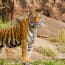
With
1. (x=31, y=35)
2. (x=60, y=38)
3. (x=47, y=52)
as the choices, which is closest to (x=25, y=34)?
(x=31, y=35)

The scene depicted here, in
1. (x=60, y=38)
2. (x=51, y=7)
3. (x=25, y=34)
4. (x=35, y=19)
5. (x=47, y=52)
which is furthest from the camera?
(x=51, y=7)

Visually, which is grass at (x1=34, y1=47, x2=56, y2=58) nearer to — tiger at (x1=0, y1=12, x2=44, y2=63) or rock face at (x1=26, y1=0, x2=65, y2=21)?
tiger at (x1=0, y1=12, x2=44, y2=63)

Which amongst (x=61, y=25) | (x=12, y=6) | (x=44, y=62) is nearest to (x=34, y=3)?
(x=12, y=6)

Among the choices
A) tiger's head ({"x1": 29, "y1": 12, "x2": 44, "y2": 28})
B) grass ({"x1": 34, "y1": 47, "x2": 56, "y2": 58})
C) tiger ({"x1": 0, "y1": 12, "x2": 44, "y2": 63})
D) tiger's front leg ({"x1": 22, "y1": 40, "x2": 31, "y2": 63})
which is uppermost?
tiger's head ({"x1": 29, "y1": 12, "x2": 44, "y2": 28})

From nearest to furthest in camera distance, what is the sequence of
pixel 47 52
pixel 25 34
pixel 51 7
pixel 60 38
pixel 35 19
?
pixel 35 19 → pixel 25 34 → pixel 47 52 → pixel 60 38 → pixel 51 7

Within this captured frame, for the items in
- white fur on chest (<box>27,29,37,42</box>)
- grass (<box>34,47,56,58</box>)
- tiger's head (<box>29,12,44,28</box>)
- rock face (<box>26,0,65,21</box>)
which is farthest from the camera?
rock face (<box>26,0,65,21</box>)

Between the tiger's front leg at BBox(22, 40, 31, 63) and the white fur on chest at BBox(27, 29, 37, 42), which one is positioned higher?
the white fur on chest at BBox(27, 29, 37, 42)

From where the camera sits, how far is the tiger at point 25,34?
5.21 meters

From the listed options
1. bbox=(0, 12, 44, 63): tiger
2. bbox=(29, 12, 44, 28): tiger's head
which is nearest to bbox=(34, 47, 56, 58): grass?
bbox=(0, 12, 44, 63): tiger

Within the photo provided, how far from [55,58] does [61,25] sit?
109 inches

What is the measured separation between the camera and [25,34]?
17.5 ft

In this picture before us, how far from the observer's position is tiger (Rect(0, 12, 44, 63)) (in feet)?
17.1

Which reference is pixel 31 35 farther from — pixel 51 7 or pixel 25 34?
pixel 51 7

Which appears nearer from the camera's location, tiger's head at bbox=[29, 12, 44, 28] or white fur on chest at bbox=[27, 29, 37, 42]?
tiger's head at bbox=[29, 12, 44, 28]
